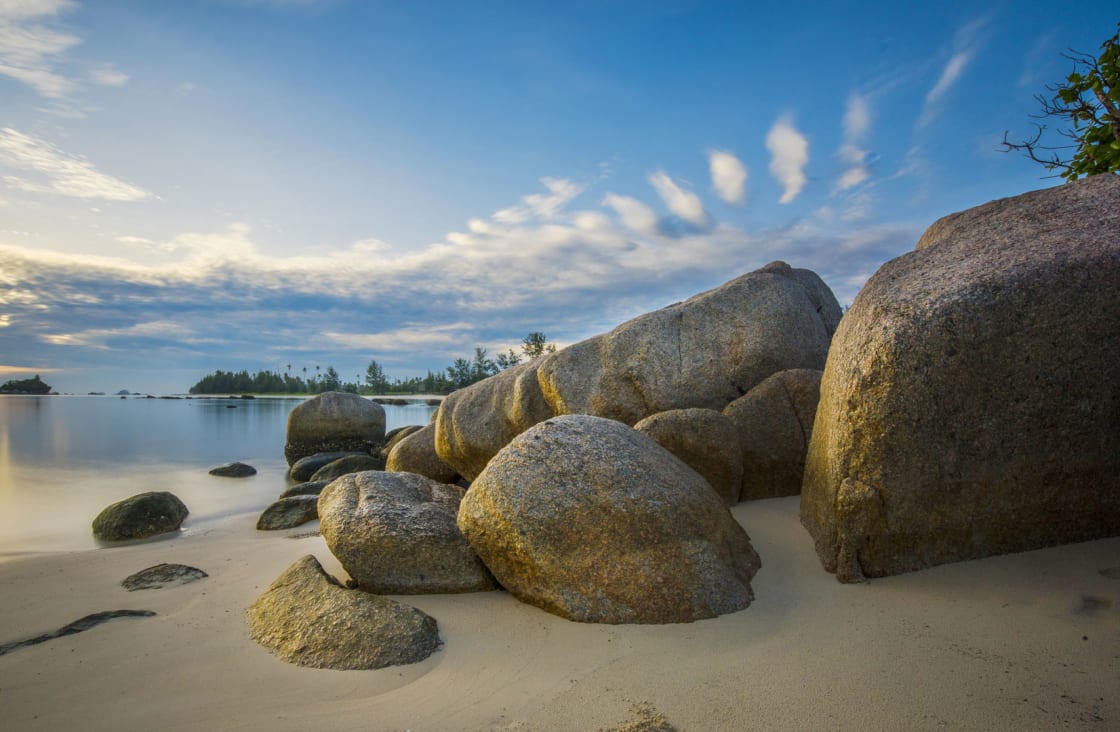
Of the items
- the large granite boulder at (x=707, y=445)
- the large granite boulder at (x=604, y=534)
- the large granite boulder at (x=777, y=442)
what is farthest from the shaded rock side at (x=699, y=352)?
the large granite boulder at (x=604, y=534)

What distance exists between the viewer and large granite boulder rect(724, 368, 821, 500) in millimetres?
6938

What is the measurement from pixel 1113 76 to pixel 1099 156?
0.89 meters

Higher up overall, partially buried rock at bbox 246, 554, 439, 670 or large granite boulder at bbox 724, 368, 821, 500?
large granite boulder at bbox 724, 368, 821, 500

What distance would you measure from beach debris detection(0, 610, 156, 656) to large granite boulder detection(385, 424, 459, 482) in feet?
25.0

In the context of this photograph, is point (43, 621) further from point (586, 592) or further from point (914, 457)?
point (914, 457)

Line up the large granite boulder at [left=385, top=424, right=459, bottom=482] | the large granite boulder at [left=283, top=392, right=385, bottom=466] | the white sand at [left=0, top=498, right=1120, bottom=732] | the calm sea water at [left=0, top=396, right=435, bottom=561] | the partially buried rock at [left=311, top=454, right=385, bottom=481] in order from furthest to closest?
the large granite boulder at [left=283, top=392, right=385, bottom=466]
the partially buried rock at [left=311, top=454, right=385, bottom=481]
the large granite boulder at [left=385, top=424, right=459, bottom=482]
the calm sea water at [left=0, top=396, right=435, bottom=561]
the white sand at [left=0, top=498, right=1120, bottom=732]

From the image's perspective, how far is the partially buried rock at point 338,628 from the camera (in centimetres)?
383

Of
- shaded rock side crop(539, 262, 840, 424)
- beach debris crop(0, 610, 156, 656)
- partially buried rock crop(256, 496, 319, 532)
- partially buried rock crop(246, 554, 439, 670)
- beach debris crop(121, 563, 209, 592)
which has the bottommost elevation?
partially buried rock crop(256, 496, 319, 532)

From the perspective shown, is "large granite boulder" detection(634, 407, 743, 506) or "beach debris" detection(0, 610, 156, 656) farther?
"large granite boulder" detection(634, 407, 743, 506)

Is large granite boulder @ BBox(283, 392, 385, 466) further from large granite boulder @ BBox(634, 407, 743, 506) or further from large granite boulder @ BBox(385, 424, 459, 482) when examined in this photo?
large granite boulder @ BBox(634, 407, 743, 506)

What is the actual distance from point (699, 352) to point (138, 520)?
944 cm

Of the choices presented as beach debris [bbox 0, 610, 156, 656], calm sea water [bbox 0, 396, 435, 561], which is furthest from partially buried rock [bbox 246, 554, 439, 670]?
calm sea water [bbox 0, 396, 435, 561]

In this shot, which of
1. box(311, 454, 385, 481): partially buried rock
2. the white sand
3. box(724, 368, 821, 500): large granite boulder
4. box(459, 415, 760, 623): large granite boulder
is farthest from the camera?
box(311, 454, 385, 481): partially buried rock

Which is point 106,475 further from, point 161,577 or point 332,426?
point 161,577
